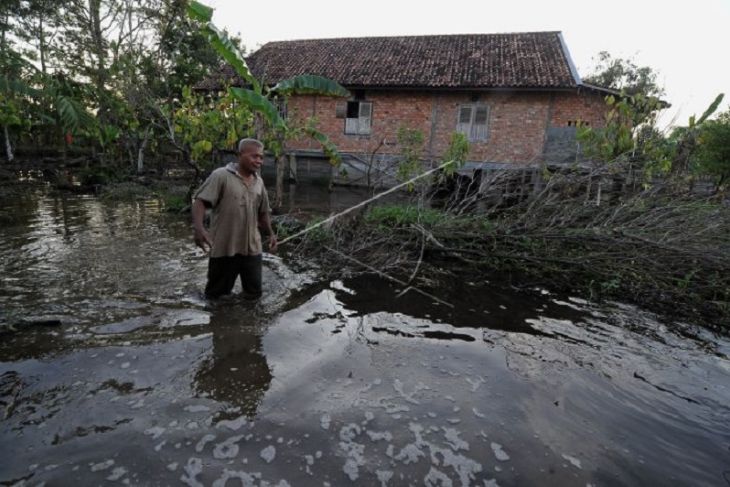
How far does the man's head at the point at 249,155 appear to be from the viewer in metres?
3.74

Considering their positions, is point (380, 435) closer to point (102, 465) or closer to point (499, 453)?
point (499, 453)

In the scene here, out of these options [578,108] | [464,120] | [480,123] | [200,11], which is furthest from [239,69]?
[578,108]

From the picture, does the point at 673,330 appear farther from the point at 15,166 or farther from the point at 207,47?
the point at 15,166

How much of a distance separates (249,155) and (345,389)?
2.18 metres

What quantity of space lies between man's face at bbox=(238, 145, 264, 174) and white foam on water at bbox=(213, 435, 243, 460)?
7.60 ft

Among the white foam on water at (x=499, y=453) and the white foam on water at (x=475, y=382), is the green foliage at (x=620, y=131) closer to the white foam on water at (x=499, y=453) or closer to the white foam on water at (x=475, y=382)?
the white foam on water at (x=475, y=382)

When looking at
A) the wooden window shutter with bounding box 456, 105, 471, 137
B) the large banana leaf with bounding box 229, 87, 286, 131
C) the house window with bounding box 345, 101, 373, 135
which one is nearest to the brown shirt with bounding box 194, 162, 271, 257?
the large banana leaf with bounding box 229, 87, 286, 131

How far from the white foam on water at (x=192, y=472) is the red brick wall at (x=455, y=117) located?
38.6ft

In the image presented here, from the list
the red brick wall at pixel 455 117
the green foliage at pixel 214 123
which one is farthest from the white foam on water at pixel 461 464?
the red brick wall at pixel 455 117

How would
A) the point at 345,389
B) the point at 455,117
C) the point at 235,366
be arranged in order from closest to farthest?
the point at 345,389 < the point at 235,366 < the point at 455,117

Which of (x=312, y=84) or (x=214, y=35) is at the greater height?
(x=214, y=35)

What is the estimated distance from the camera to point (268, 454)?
7.43 feet

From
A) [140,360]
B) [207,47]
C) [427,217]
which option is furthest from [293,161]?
[140,360]

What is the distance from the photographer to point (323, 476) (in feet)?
7.06
